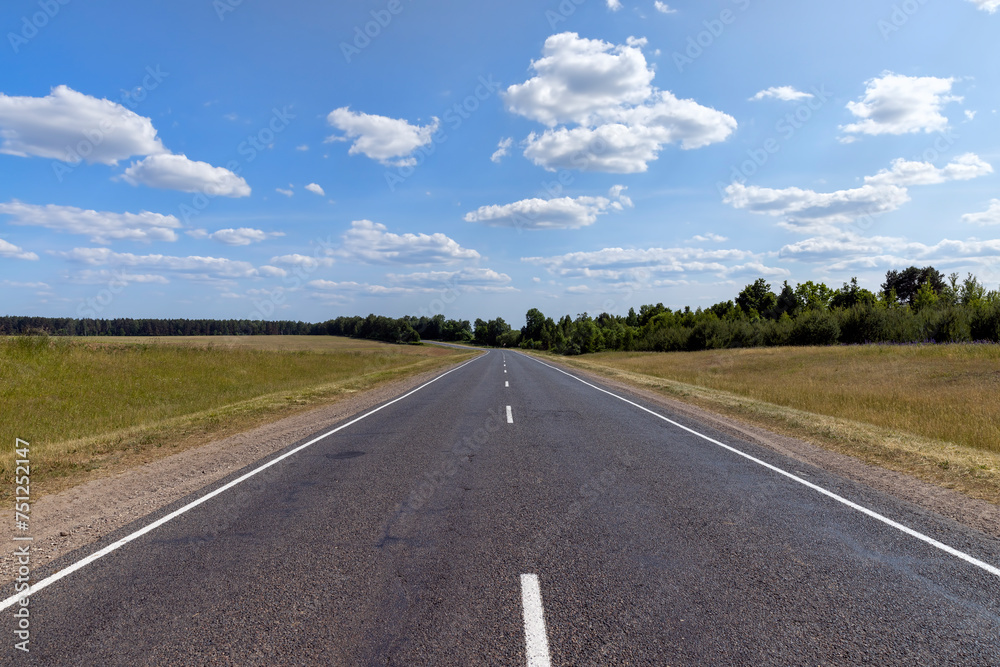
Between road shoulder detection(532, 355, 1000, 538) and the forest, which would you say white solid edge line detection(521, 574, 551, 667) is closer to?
→ road shoulder detection(532, 355, 1000, 538)

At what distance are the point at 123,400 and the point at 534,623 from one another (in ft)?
55.5

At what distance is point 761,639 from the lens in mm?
3250

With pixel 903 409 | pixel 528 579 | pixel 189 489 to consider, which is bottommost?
pixel 903 409

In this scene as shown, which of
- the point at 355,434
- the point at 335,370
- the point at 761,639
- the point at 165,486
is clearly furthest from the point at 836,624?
the point at 335,370

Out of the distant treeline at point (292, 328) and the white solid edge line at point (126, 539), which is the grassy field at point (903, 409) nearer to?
the white solid edge line at point (126, 539)

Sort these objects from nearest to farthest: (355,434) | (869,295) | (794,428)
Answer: (355,434)
(794,428)
(869,295)

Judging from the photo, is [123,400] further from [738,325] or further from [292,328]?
[292,328]

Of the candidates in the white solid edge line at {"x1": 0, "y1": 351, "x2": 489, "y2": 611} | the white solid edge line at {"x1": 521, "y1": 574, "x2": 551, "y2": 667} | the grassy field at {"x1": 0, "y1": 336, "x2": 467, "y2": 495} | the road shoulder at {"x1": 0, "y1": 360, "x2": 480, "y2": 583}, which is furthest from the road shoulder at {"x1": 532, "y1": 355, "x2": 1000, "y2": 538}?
the grassy field at {"x1": 0, "y1": 336, "x2": 467, "y2": 495}

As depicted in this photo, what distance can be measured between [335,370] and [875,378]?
95.2 ft

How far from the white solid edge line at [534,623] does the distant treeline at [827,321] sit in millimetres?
49794

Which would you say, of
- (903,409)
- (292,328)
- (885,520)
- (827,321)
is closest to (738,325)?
(827,321)

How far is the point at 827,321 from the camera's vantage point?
58281mm

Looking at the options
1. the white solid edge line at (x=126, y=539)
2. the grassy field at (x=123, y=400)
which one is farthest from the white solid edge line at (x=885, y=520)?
the grassy field at (x=123, y=400)

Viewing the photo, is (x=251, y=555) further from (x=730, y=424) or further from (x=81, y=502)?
(x=730, y=424)
